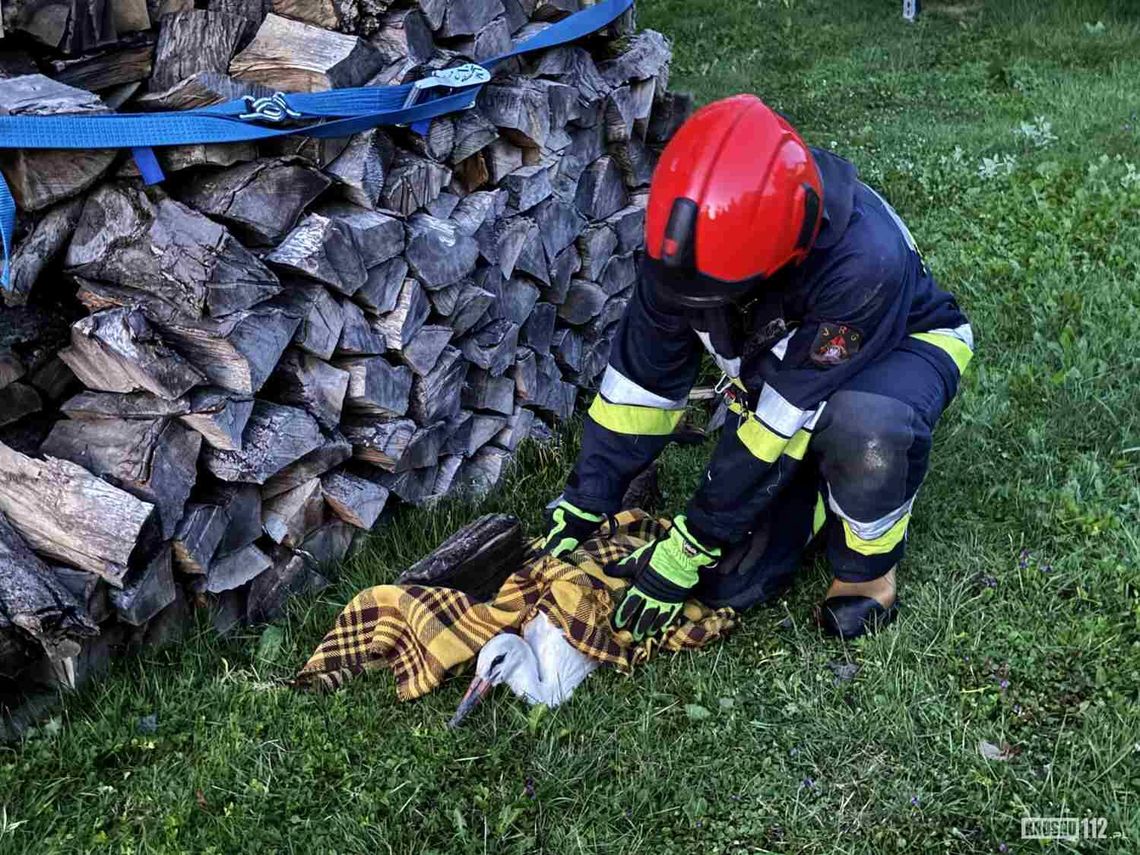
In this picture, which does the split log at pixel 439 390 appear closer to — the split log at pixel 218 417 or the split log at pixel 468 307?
the split log at pixel 468 307

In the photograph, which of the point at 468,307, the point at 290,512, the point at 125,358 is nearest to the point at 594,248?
the point at 468,307

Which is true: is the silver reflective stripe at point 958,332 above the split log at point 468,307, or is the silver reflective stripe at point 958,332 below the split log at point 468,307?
above

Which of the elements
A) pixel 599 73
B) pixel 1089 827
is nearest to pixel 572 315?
pixel 599 73

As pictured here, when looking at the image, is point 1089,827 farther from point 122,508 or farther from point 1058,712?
point 122,508

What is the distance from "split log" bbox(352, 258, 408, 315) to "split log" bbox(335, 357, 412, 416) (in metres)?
0.17

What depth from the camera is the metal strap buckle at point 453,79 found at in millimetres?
3127

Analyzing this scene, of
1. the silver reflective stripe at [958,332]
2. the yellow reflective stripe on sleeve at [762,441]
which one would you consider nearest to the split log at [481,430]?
the yellow reflective stripe on sleeve at [762,441]

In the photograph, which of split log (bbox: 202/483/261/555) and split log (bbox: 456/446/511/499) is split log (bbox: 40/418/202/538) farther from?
split log (bbox: 456/446/511/499)

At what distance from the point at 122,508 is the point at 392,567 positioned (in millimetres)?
923

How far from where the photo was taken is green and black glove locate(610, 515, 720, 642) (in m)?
3.04

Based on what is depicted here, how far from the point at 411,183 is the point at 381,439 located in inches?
31.0

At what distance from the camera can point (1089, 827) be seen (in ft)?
8.05

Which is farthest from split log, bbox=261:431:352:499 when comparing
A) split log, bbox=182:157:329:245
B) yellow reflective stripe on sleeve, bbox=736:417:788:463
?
yellow reflective stripe on sleeve, bbox=736:417:788:463

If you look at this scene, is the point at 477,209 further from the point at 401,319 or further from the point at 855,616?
the point at 855,616
